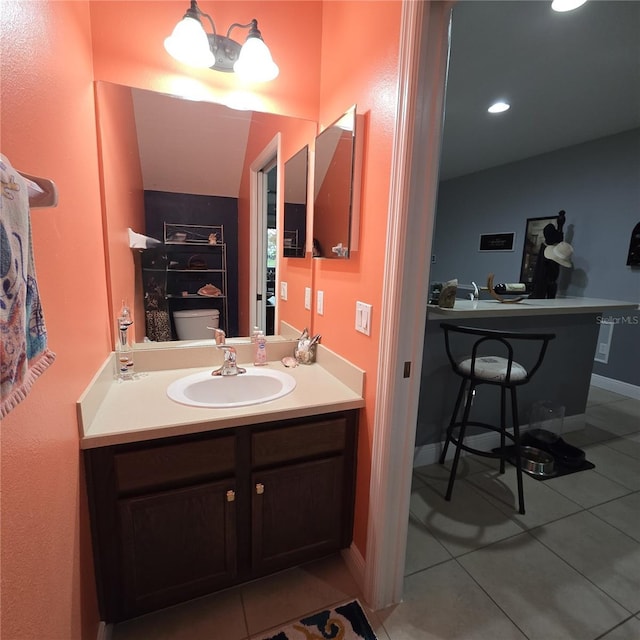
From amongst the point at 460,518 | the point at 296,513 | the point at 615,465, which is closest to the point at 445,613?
the point at 460,518

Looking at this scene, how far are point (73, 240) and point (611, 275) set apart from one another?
4.74 m

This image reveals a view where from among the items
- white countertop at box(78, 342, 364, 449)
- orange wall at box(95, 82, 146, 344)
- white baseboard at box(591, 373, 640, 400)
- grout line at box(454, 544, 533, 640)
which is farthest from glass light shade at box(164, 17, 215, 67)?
white baseboard at box(591, 373, 640, 400)

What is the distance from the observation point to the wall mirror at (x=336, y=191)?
1.41 meters

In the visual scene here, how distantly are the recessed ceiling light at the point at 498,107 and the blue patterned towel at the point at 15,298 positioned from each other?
11.6 ft

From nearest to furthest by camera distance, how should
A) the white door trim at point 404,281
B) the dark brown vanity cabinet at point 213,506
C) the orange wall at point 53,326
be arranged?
the orange wall at point 53,326, the white door trim at point 404,281, the dark brown vanity cabinet at point 213,506

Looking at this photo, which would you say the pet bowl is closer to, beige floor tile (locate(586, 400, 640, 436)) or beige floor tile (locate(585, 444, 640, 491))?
beige floor tile (locate(585, 444, 640, 491))

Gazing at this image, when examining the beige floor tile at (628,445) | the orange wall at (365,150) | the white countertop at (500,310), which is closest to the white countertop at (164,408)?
the orange wall at (365,150)

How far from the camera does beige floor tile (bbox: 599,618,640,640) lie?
132cm

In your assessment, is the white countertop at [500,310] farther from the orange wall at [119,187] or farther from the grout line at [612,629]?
the orange wall at [119,187]

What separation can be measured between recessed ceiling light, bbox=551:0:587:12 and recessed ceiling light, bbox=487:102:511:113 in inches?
47.6

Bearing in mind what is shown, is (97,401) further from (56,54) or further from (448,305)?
(448,305)

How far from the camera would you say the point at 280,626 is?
1319 millimetres

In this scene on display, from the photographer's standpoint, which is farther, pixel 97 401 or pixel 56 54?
pixel 97 401

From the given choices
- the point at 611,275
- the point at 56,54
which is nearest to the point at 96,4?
the point at 56,54
